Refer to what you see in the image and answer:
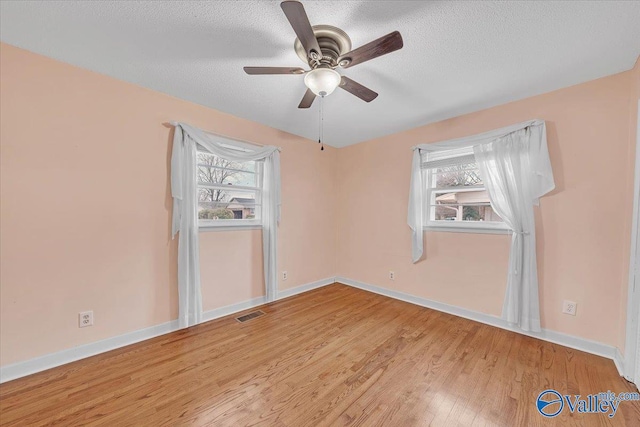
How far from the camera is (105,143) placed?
212cm

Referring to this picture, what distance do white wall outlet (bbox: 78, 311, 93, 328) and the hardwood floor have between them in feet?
0.94

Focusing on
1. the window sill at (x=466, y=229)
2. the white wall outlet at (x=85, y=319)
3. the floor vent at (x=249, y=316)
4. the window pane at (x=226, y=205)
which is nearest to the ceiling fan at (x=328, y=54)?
the window pane at (x=226, y=205)

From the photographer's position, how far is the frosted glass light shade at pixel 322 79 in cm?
158

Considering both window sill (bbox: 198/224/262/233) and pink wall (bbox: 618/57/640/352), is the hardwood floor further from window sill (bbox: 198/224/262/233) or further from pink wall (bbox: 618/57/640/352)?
window sill (bbox: 198/224/262/233)

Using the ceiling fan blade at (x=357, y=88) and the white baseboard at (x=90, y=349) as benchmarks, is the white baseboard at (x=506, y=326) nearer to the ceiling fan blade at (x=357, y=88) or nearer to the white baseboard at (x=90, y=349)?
the white baseboard at (x=90, y=349)

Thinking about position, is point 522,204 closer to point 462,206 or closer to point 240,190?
point 462,206

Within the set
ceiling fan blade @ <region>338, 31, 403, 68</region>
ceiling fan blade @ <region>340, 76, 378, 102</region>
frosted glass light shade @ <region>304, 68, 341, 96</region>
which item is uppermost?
ceiling fan blade @ <region>338, 31, 403, 68</region>

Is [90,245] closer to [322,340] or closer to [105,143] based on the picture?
[105,143]

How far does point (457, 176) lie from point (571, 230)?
1150 millimetres

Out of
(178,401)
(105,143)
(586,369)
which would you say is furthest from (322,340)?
(105,143)

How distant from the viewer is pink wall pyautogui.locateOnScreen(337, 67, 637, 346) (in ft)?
6.56

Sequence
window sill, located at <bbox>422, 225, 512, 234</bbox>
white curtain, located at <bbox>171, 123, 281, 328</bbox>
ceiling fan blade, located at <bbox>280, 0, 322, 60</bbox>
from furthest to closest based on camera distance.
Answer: window sill, located at <bbox>422, 225, 512, 234</bbox>, white curtain, located at <bbox>171, 123, 281, 328</bbox>, ceiling fan blade, located at <bbox>280, 0, 322, 60</bbox>

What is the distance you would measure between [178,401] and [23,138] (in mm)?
2221

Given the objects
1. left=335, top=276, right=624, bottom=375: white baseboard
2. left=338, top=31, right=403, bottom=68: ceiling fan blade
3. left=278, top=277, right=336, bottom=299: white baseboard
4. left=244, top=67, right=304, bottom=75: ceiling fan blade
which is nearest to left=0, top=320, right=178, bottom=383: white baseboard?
left=278, top=277, right=336, bottom=299: white baseboard
